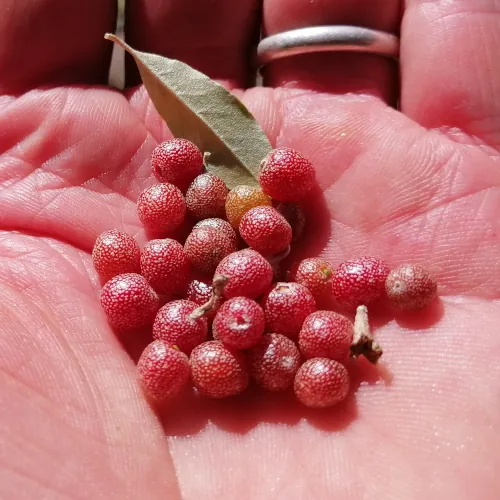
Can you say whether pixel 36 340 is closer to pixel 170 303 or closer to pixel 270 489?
pixel 170 303

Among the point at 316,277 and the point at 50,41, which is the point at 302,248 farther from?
the point at 50,41

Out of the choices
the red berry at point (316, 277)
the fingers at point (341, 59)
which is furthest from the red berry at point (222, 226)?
the fingers at point (341, 59)

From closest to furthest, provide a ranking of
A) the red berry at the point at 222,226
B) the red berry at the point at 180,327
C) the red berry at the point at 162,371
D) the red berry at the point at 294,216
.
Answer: the red berry at the point at 162,371 → the red berry at the point at 180,327 → the red berry at the point at 222,226 → the red berry at the point at 294,216

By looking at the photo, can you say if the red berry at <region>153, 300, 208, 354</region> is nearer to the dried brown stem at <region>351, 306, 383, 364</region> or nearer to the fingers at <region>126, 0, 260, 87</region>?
the dried brown stem at <region>351, 306, 383, 364</region>

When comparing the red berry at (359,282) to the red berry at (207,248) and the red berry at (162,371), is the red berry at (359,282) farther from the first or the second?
the red berry at (162,371)

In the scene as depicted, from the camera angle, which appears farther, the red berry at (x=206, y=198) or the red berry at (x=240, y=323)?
the red berry at (x=206, y=198)

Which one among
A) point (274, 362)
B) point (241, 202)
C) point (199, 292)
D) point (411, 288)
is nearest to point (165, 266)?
point (199, 292)
